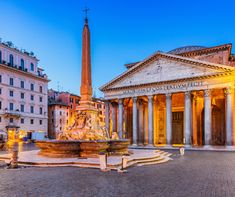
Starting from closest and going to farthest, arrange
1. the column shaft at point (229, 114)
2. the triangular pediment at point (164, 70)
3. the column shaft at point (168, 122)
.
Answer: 1. the column shaft at point (229, 114)
2. the triangular pediment at point (164, 70)
3. the column shaft at point (168, 122)

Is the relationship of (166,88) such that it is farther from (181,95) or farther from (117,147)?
(117,147)


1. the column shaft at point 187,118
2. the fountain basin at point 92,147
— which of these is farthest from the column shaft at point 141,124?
the fountain basin at point 92,147

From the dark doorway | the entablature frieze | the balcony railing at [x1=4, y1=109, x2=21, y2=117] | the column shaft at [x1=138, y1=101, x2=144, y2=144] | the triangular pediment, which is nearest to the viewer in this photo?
the entablature frieze

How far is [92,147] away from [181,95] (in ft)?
91.7

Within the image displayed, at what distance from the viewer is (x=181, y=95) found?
129 feet

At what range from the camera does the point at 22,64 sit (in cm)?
4559

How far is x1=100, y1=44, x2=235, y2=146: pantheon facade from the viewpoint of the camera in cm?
2962

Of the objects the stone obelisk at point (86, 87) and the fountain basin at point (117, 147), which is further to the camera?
the stone obelisk at point (86, 87)

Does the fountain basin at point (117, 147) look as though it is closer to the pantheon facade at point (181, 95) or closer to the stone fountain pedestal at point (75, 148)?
the stone fountain pedestal at point (75, 148)

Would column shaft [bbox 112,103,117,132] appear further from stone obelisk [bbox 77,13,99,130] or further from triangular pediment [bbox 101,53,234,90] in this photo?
stone obelisk [bbox 77,13,99,130]

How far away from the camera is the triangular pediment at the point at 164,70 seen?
30250 mm

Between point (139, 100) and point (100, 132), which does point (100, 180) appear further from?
point (139, 100)

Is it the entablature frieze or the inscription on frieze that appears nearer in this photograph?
the entablature frieze

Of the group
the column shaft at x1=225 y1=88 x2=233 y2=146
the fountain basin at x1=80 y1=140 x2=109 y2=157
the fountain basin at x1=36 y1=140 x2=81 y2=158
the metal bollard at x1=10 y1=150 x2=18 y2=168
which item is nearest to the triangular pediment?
the column shaft at x1=225 y1=88 x2=233 y2=146
